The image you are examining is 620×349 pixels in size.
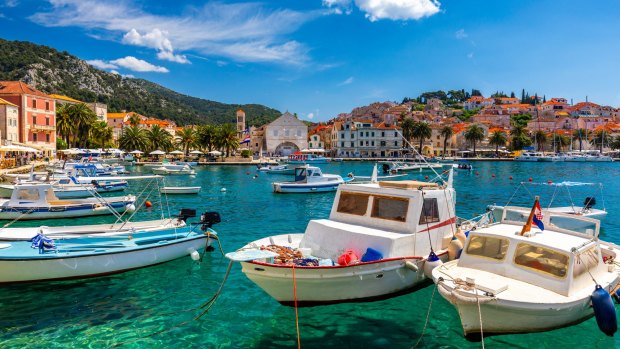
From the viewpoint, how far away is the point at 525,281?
877 cm

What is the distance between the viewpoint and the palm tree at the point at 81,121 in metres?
76.9

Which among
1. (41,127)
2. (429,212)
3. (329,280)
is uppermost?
(41,127)

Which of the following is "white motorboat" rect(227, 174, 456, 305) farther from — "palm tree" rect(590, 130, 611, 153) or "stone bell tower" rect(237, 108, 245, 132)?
"palm tree" rect(590, 130, 611, 153)

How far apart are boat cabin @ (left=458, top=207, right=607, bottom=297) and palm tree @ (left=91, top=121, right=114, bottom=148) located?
88700 millimetres

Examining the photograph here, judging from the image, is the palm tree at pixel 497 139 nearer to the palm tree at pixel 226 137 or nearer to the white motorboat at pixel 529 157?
the white motorboat at pixel 529 157

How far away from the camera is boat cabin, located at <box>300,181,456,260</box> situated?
35.0 ft

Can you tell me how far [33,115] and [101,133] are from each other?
2207 centimetres

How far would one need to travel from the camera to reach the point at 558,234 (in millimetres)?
10156

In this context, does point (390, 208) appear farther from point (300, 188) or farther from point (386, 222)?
point (300, 188)

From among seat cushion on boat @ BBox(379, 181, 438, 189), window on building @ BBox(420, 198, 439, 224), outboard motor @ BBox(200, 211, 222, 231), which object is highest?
seat cushion on boat @ BBox(379, 181, 438, 189)

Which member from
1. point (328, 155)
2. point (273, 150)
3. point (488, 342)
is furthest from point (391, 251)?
point (328, 155)

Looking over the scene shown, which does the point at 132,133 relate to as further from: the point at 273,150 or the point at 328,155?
the point at 328,155

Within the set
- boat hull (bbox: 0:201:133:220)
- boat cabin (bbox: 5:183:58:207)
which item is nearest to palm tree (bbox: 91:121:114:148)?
boat cabin (bbox: 5:183:58:207)

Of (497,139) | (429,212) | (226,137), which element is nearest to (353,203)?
(429,212)
